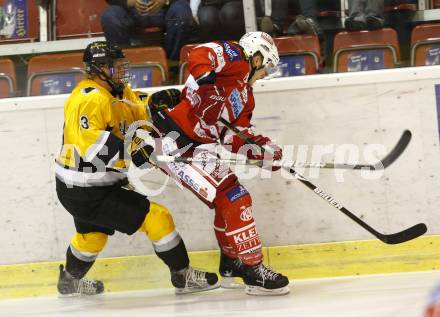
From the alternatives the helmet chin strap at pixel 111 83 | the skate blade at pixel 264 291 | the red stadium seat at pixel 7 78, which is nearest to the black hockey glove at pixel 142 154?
the helmet chin strap at pixel 111 83

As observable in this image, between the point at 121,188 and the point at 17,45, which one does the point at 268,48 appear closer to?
the point at 121,188

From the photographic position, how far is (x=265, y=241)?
4.27m

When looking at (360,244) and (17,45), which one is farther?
(17,45)

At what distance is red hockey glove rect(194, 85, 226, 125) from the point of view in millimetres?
3846

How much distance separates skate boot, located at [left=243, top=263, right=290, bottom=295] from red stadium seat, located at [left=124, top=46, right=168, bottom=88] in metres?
1.19

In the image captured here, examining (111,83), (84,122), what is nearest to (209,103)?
(111,83)

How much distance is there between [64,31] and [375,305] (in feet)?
8.87

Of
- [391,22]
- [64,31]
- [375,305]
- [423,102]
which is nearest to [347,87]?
[423,102]

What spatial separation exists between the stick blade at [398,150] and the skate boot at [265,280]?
0.72 metres

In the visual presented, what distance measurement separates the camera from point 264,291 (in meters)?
3.93

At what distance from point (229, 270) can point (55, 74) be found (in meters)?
1.43

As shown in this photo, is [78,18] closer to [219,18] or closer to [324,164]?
[219,18]

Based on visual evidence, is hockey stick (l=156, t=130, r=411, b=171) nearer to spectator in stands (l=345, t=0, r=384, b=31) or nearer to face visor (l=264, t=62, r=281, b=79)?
face visor (l=264, t=62, r=281, b=79)

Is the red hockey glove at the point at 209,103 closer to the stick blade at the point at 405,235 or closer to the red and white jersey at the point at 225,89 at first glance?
the red and white jersey at the point at 225,89
